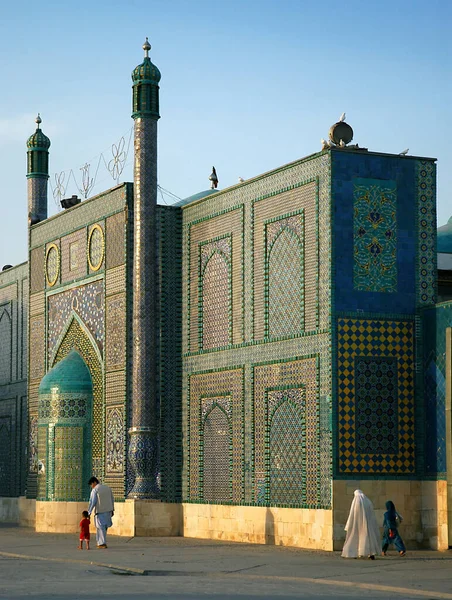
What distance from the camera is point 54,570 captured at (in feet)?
48.9

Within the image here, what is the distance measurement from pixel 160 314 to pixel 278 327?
3586mm

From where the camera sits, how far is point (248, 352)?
21.0 metres

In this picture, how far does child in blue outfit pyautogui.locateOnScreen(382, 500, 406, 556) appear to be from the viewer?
17.2 meters

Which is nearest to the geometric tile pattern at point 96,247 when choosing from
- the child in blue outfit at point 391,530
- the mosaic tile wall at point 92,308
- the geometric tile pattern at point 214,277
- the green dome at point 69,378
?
the mosaic tile wall at point 92,308

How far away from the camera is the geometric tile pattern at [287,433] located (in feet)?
62.1


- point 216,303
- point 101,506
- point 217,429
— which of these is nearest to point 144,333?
point 216,303

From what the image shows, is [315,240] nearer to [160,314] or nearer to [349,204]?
[349,204]

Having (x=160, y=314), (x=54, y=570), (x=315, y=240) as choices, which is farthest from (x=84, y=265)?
(x=54, y=570)

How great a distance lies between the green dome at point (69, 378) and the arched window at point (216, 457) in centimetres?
380

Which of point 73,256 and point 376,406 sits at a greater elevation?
point 73,256

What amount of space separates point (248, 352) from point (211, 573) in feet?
22.3

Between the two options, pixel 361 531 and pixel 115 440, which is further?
pixel 115 440

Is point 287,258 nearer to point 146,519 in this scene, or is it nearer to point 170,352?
point 170,352

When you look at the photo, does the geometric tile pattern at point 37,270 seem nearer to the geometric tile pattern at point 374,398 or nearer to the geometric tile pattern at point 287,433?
the geometric tile pattern at point 287,433
